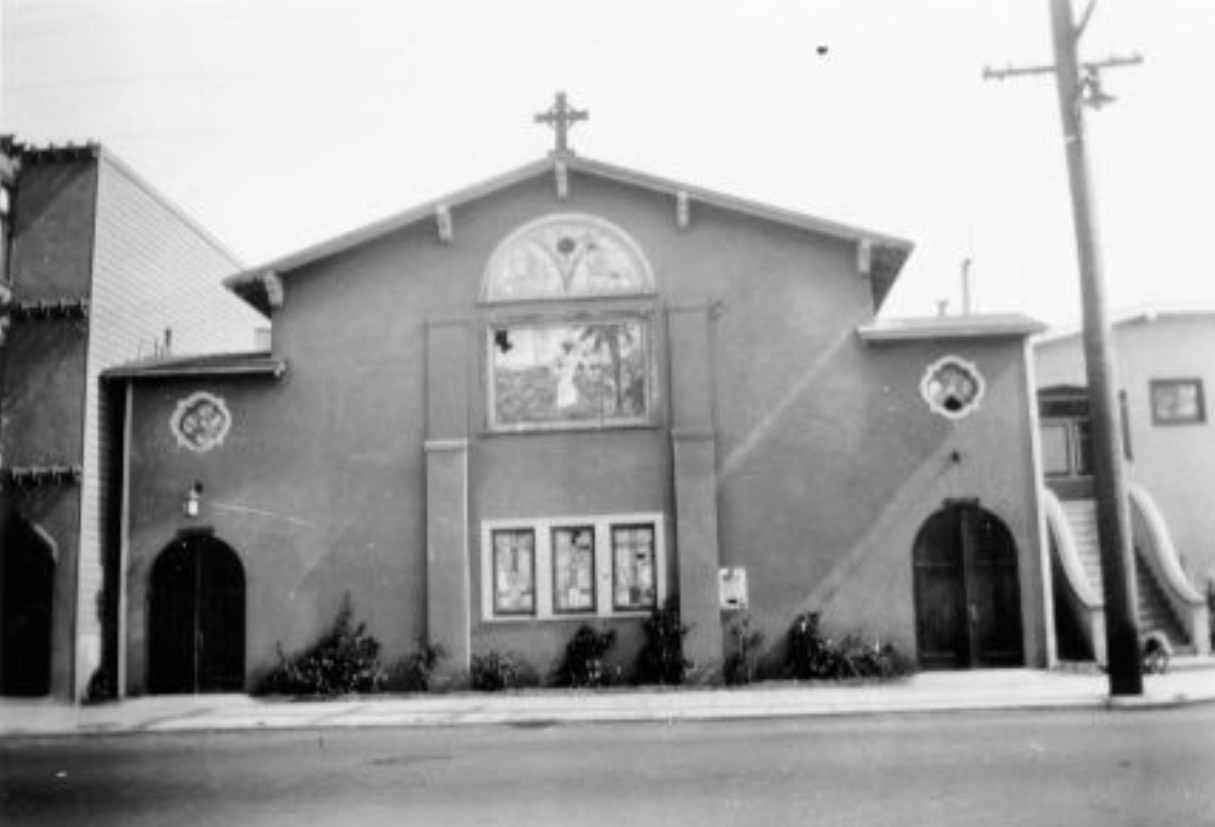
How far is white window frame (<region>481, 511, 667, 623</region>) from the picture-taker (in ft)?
62.4

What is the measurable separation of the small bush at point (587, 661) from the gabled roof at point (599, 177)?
7237 mm

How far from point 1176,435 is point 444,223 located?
14987 mm

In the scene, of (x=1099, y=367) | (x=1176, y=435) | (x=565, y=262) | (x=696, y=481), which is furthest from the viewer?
(x=1176, y=435)

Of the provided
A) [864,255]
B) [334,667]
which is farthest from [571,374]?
[334,667]

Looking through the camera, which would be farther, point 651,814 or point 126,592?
point 126,592

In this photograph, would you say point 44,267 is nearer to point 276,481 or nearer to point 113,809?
point 276,481

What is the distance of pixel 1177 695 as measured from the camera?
582 inches

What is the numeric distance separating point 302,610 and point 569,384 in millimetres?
5707

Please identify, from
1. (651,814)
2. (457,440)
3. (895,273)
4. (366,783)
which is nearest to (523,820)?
(651,814)

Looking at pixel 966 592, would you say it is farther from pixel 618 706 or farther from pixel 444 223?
pixel 444 223

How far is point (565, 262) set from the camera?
1998cm

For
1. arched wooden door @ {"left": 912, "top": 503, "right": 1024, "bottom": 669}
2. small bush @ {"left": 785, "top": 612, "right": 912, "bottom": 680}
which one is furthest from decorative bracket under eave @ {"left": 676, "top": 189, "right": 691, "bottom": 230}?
small bush @ {"left": 785, "top": 612, "right": 912, "bottom": 680}

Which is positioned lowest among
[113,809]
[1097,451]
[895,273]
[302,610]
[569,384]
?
[113,809]

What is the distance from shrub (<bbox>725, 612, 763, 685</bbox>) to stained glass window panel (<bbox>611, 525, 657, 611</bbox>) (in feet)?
4.53
